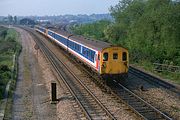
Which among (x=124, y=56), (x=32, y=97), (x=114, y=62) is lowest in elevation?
(x=32, y=97)

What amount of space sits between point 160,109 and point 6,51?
39720 millimetres

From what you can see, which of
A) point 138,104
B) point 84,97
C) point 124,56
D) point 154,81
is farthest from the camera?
point 154,81

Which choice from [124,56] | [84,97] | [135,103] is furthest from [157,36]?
[135,103]

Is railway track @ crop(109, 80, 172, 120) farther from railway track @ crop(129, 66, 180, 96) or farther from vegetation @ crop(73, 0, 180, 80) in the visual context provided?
vegetation @ crop(73, 0, 180, 80)

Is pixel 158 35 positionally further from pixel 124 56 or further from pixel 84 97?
pixel 84 97

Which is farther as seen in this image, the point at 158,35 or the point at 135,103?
the point at 158,35

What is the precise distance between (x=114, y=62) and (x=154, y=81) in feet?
14.5

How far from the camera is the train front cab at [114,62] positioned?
24.2 m

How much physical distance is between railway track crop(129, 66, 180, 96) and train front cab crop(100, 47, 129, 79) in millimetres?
3041

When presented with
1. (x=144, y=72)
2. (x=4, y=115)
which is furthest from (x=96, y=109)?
(x=144, y=72)

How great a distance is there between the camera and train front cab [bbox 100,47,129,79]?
24203mm

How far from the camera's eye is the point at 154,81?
89.0 ft

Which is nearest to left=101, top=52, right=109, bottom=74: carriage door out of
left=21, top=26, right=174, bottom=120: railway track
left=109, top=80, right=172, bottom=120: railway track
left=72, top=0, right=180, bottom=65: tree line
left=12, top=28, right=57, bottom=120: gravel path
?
left=21, top=26, right=174, bottom=120: railway track

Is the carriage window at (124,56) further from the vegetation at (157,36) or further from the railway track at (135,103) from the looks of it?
the vegetation at (157,36)
